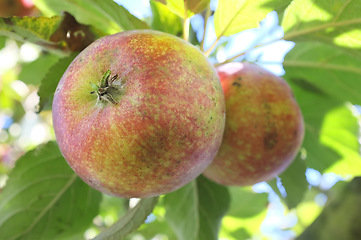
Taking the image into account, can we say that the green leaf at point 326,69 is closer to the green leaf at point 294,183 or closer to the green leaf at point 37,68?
the green leaf at point 294,183

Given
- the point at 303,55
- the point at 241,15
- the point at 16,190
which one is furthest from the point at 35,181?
the point at 303,55

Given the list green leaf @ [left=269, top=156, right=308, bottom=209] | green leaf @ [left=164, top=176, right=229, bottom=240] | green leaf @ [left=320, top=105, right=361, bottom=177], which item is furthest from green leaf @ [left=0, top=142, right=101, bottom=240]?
green leaf @ [left=320, top=105, right=361, bottom=177]

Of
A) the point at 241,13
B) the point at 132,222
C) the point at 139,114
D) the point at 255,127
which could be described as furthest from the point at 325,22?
the point at 132,222

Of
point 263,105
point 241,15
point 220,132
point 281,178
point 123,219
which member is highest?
point 241,15

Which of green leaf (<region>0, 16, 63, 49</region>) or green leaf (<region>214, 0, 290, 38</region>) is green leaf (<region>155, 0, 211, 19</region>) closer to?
green leaf (<region>214, 0, 290, 38</region>)

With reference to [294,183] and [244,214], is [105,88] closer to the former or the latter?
[294,183]

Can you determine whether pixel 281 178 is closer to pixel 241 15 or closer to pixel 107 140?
pixel 241 15
